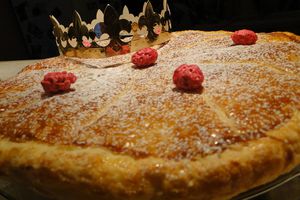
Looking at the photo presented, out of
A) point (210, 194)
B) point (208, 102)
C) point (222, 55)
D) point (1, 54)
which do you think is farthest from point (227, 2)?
point (1, 54)

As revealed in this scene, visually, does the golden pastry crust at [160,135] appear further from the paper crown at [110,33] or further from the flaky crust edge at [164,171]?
the paper crown at [110,33]

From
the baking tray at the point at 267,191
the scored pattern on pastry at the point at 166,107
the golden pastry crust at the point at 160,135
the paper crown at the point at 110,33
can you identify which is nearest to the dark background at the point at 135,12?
the paper crown at the point at 110,33

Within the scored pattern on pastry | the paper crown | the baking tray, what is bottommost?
the baking tray

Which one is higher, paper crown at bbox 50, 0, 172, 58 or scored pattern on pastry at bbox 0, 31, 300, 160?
paper crown at bbox 50, 0, 172, 58

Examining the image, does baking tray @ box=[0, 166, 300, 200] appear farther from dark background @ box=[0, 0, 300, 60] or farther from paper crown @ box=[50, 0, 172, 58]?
dark background @ box=[0, 0, 300, 60]

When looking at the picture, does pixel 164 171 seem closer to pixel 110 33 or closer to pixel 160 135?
pixel 160 135

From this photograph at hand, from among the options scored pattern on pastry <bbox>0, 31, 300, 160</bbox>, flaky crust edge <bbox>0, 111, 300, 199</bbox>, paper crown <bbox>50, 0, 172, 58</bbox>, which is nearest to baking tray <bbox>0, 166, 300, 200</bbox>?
flaky crust edge <bbox>0, 111, 300, 199</bbox>
